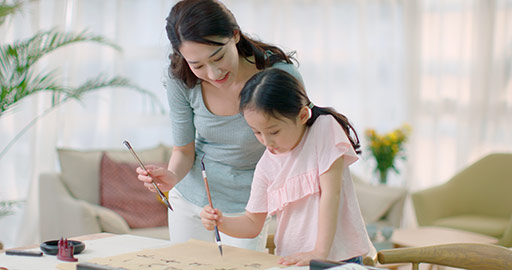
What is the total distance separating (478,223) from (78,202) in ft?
8.32

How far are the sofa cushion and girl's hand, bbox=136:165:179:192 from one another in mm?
2727

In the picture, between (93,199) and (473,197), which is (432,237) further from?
(93,199)

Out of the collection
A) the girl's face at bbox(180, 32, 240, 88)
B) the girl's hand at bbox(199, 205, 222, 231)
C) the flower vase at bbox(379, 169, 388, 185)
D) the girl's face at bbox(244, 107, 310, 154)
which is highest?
the girl's face at bbox(180, 32, 240, 88)

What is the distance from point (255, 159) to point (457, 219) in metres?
2.78

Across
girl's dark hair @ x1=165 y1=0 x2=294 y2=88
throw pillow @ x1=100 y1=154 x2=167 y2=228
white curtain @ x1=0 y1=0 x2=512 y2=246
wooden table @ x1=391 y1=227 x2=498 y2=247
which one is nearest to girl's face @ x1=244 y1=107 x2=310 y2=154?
girl's dark hair @ x1=165 y1=0 x2=294 y2=88

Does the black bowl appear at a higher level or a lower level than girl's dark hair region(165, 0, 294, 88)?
lower

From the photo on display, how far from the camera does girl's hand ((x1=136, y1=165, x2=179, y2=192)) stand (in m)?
1.59

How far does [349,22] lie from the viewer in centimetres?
480

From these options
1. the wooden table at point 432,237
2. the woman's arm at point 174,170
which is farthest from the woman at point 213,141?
the wooden table at point 432,237

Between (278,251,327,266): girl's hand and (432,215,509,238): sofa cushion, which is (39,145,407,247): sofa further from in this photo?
(278,251,327,266): girl's hand

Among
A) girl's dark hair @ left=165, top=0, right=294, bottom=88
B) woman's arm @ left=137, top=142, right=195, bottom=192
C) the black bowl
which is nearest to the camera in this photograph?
the black bowl

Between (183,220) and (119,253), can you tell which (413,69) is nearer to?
(183,220)

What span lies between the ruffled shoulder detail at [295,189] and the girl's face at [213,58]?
0.33 meters

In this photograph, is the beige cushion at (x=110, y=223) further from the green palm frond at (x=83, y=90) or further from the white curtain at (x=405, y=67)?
the white curtain at (x=405, y=67)
